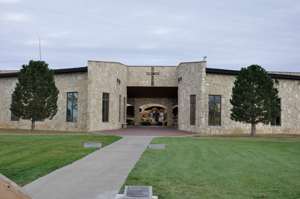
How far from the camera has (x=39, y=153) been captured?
47.6 ft

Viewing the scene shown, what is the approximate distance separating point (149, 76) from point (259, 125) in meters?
11.9

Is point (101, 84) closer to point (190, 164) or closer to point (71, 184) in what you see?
point (190, 164)

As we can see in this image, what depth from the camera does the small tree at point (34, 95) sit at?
1138 inches

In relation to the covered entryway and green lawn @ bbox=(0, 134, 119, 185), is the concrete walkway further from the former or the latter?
the covered entryway

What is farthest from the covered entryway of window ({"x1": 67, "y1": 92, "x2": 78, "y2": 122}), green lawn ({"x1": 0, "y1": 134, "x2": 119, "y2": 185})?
green lawn ({"x1": 0, "y1": 134, "x2": 119, "y2": 185})

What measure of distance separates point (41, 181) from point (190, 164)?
486cm

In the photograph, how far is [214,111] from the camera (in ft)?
106

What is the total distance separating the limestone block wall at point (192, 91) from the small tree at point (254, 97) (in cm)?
411

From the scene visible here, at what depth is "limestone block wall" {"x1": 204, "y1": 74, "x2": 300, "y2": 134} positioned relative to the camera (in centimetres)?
3238

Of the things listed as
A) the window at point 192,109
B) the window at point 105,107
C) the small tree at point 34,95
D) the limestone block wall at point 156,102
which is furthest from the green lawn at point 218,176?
the limestone block wall at point 156,102

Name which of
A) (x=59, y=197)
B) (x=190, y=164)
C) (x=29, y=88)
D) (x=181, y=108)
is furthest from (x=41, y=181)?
(x=181, y=108)

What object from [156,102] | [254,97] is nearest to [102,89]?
[254,97]

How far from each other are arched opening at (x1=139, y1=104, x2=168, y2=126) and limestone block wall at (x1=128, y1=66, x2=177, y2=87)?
12.0m

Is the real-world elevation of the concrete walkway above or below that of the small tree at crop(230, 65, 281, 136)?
below
